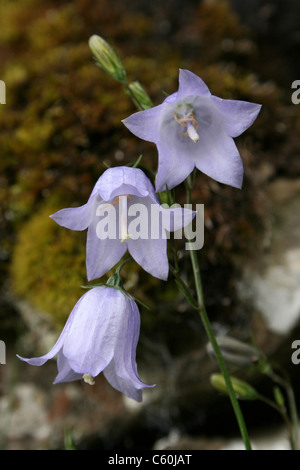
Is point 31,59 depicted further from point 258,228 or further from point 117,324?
point 117,324

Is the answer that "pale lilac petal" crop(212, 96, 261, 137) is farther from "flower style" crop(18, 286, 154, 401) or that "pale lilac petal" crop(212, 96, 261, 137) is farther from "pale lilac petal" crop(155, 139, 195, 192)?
"flower style" crop(18, 286, 154, 401)

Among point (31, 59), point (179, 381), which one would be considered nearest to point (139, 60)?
point (31, 59)

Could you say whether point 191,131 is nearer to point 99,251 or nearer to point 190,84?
point 190,84
